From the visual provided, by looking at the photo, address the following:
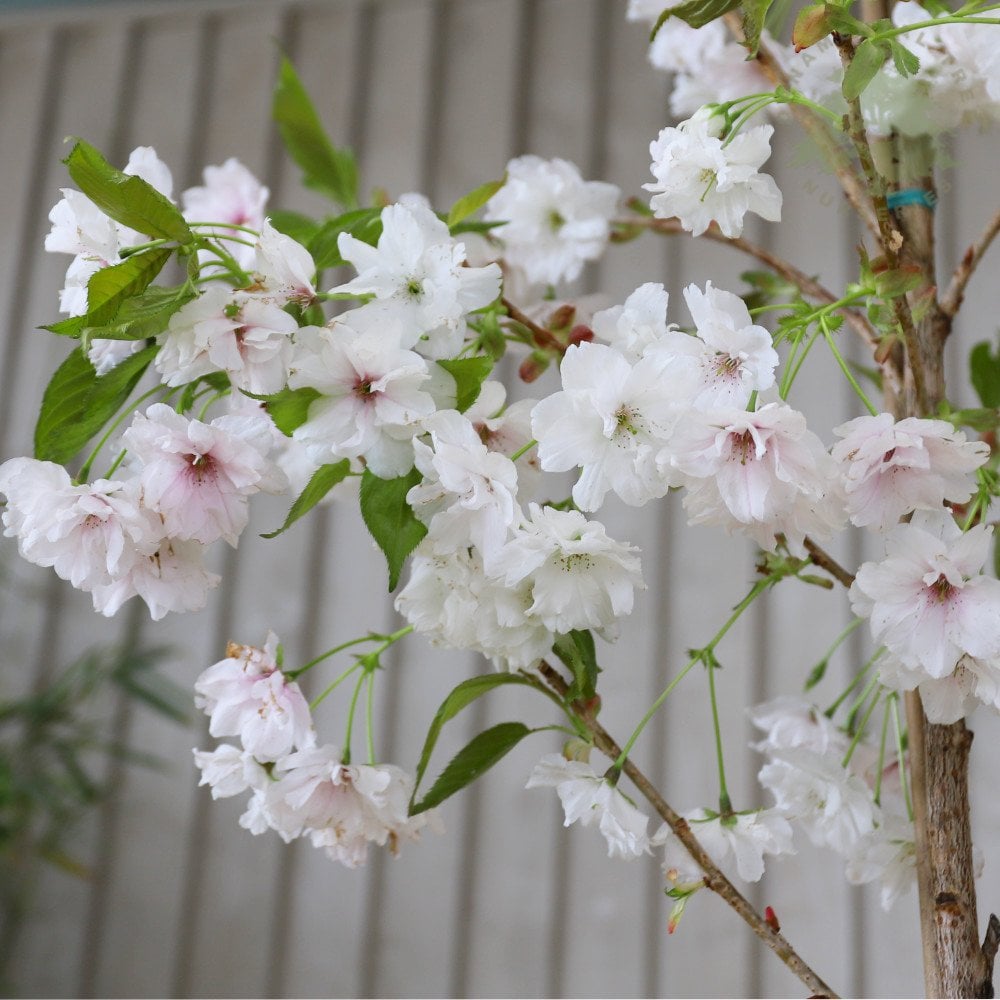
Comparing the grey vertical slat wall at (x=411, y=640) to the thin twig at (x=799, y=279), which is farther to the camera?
the grey vertical slat wall at (x=411, y=640)

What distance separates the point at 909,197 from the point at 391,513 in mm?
317

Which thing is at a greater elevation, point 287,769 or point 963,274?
point 963,274

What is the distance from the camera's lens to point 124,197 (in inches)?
17.8

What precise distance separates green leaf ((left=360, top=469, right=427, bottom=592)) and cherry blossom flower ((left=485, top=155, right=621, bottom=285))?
1.17 ft

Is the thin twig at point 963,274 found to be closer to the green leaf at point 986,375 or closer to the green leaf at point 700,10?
the green leaf at point 986,375

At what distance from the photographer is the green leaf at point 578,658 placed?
20.4 inches

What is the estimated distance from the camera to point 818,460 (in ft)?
1.51

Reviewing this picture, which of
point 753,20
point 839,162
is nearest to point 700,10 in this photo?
point 753,20

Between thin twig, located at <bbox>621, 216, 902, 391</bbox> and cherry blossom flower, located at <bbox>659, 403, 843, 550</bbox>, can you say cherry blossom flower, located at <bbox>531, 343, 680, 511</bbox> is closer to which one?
cherry blossom flower, located at <bbox>659, 403, 843, 550</bbox>

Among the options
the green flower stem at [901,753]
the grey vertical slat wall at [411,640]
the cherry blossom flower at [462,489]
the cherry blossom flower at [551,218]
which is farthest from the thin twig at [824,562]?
the grey vertical slat wall at [411,640]

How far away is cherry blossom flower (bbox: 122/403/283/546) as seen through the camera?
471 mm

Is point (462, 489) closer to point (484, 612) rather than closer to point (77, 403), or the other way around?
point (484, 612)

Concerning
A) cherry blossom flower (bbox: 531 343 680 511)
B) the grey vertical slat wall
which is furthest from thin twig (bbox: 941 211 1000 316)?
the grey vertical slat wall

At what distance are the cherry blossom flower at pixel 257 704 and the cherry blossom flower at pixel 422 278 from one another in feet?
0.54
